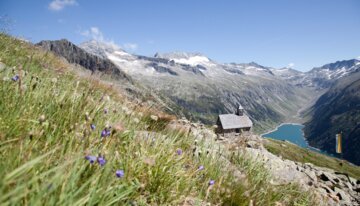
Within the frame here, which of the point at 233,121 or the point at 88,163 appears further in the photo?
the point at 233,121

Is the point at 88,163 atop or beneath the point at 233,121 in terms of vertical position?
atop

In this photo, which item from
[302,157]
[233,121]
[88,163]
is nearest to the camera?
[88,163]

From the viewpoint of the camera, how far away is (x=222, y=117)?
14175 cm

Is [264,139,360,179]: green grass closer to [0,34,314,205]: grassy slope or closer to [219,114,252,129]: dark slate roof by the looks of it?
[219,114,252,129]: dark slate roof

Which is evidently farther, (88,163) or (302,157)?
(302,157)

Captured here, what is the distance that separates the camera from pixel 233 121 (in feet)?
465

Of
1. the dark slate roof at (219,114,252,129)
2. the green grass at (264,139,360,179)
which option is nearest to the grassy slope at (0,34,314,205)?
the green grass at (264,139,360,179)

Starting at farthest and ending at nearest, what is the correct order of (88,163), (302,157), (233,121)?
(233,121)
(302,157)
(88,163)

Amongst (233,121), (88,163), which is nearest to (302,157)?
(233,121)

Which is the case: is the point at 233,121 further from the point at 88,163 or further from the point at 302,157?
the point at 88,163

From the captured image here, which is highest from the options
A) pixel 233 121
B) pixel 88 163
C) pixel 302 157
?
pixel 88 163

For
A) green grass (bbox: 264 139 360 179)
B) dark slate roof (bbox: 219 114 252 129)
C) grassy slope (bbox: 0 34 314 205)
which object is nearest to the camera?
grassy slope (bbox: 0 34 314 205)

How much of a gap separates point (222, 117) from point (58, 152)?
459 ft

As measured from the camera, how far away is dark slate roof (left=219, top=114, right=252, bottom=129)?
454 ft
